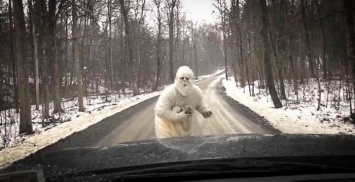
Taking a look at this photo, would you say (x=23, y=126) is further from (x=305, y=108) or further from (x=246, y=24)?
(x=246, y=24)

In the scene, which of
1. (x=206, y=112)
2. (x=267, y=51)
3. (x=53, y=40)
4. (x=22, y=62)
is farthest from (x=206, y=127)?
(x=53, y=40)

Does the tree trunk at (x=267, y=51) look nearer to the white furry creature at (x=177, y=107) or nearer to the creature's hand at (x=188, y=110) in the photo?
the white furry creature at (x=177, y=107)

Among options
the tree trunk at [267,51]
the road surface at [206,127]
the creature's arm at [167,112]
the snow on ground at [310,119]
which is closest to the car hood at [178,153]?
the creature's arm at [167,112]

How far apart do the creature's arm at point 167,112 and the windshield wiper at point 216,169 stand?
13.3 feet

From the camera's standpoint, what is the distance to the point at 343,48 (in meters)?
27.8

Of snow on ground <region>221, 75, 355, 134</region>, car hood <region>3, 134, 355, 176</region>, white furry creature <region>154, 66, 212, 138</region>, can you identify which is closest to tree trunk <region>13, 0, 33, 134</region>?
snow on ground <region>221, 75, 355, 134</region>

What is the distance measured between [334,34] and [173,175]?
28799mm

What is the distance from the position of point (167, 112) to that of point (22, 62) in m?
10.6

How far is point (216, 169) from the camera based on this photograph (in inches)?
89.5

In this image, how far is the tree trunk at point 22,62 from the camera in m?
15.4

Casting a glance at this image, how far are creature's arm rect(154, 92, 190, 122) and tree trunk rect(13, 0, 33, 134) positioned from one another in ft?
34.1

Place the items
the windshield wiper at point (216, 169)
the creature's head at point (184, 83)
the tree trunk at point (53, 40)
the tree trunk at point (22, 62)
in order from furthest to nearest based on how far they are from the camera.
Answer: the tree trunk at point (53, 40) < the tree trunk at point (22, 62) < the creature's head at point (184, 83) < the windshield wiper at point (216, 169)

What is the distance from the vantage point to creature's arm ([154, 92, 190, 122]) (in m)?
6.39

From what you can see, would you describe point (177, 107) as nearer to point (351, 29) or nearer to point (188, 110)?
point (188, 110)
